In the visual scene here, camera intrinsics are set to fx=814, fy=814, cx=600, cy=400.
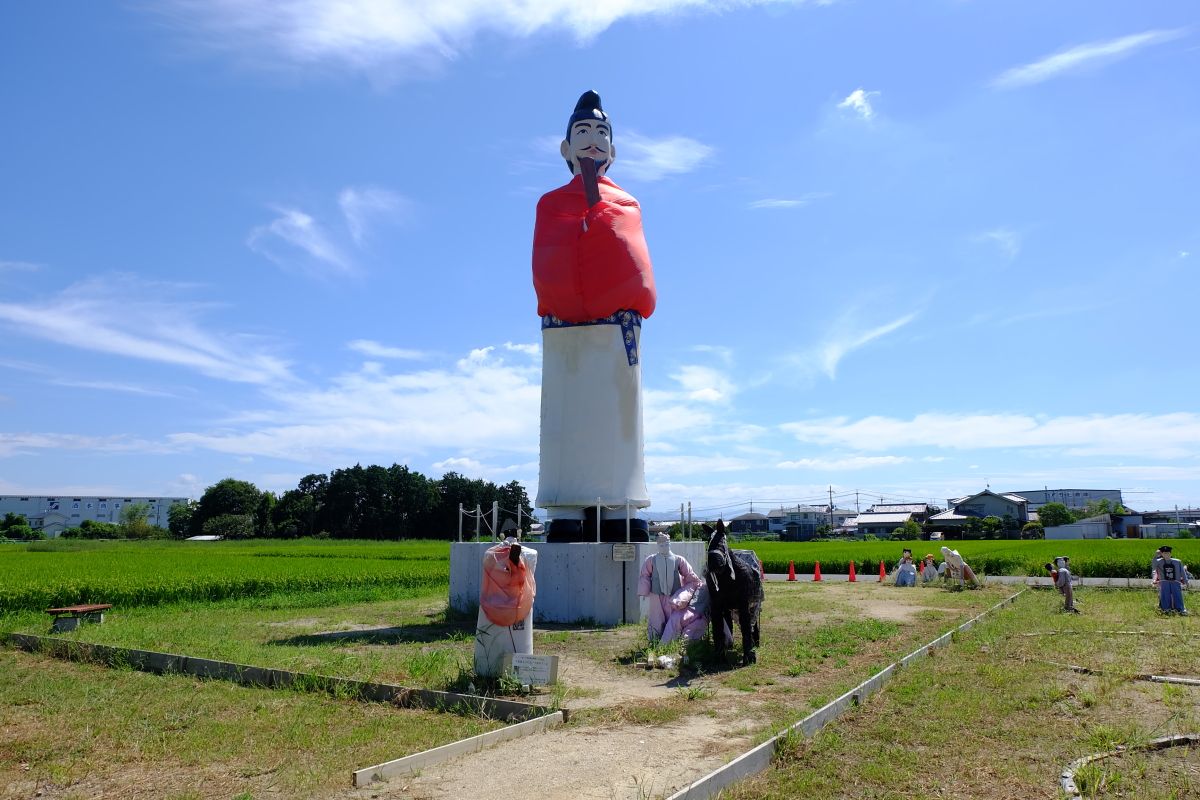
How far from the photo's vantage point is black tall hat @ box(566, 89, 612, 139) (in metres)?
16.1

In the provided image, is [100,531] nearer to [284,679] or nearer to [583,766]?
[284,679]

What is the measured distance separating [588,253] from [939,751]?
35.6 feet

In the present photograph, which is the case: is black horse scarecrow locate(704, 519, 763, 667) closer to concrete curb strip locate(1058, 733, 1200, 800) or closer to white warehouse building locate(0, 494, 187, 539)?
concrete curb strip locate(1058, 733, 1200, 800)

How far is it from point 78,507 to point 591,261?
5640 inches

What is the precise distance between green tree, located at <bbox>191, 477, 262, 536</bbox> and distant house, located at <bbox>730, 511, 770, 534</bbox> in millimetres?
58912

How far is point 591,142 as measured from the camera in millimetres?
16031

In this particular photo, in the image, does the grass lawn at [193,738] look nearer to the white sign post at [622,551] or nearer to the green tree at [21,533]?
the white sign post at [622,551]

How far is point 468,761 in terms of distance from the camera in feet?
19.3

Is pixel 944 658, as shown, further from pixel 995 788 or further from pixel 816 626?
pixel 995 788

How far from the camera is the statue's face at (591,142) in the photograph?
16.0 meters

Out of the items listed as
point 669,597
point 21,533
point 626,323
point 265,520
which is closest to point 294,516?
point 265,520

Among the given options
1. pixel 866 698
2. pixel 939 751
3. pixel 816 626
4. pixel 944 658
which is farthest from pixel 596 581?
pixel 939 751

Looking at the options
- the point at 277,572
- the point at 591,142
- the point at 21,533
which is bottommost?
the point at 21,533

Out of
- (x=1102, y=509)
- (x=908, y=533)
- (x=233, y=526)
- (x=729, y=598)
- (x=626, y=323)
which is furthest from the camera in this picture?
(x=1102, y=509)
